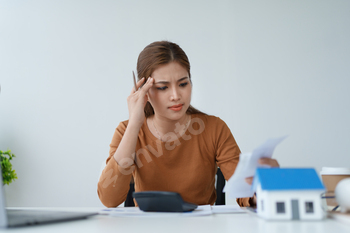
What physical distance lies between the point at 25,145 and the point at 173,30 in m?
1.80

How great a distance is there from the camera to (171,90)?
1.31 m

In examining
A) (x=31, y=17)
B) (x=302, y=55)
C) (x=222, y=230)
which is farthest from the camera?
(x=31, y=17)

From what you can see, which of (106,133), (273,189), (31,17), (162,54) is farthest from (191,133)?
(31,17)

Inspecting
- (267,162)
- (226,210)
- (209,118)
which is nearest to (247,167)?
(267,162)

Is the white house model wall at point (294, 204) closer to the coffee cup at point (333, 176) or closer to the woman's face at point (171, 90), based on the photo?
the coffee cup at point (333, 176)

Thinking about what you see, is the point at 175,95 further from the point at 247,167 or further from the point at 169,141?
the point at 247,167

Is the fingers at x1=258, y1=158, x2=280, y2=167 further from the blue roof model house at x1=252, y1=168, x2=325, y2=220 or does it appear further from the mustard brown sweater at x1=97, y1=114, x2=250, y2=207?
the mustard brown sweater at x1=97, y1=114, x2=250, y2=207

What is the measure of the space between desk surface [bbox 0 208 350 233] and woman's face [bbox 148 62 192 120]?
69cm

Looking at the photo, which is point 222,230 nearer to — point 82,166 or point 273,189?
point 273,189

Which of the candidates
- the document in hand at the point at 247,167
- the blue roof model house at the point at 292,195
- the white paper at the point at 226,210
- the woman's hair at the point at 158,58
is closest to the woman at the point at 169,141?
the woman's hair at the point at 158,58

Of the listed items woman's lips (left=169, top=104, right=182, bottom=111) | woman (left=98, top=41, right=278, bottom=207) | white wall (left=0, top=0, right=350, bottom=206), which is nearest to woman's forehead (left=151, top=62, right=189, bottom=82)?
woman (left=98, top=41, right=278, bottom=207)

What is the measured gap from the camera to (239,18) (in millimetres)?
2857

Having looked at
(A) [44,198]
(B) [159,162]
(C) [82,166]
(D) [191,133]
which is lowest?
(A) [44,198]

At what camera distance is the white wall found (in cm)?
271
